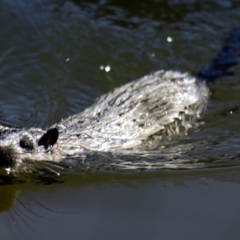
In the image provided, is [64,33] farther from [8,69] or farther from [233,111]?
[233,111]

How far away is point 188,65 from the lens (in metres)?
6.04

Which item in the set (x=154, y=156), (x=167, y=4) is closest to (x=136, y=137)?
(x=154, y=156)

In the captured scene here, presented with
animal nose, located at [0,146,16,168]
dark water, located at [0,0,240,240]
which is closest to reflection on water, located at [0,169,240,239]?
dark water, located at [0,0,240,240]

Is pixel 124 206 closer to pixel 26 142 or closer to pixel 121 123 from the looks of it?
pixel 26 142

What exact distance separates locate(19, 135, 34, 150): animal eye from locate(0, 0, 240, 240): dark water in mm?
252

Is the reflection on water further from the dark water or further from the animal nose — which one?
the animal nose

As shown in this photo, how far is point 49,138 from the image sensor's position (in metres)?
4.08

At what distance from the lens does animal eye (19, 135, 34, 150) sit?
402cm

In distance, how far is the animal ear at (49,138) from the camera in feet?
13.2

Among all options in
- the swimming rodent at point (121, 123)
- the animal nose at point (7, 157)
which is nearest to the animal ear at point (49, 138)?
the swimming rodent at point (121, 123)

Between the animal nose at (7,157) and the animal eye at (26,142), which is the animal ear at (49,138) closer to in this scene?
the animal eye at (26,142)

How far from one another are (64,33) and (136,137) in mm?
2097

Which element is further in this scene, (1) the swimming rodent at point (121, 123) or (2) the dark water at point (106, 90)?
(1) the swimming rodent at point (121, 123)

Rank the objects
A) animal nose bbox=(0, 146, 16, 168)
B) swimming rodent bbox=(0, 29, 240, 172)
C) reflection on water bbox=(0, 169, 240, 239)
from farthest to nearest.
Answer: swimming rodent bbox=(0, 29, 240, 172), animal nose bbox=(0, 146, 16, 168), reflection on water bbox=(0, 169, 240, 239)
